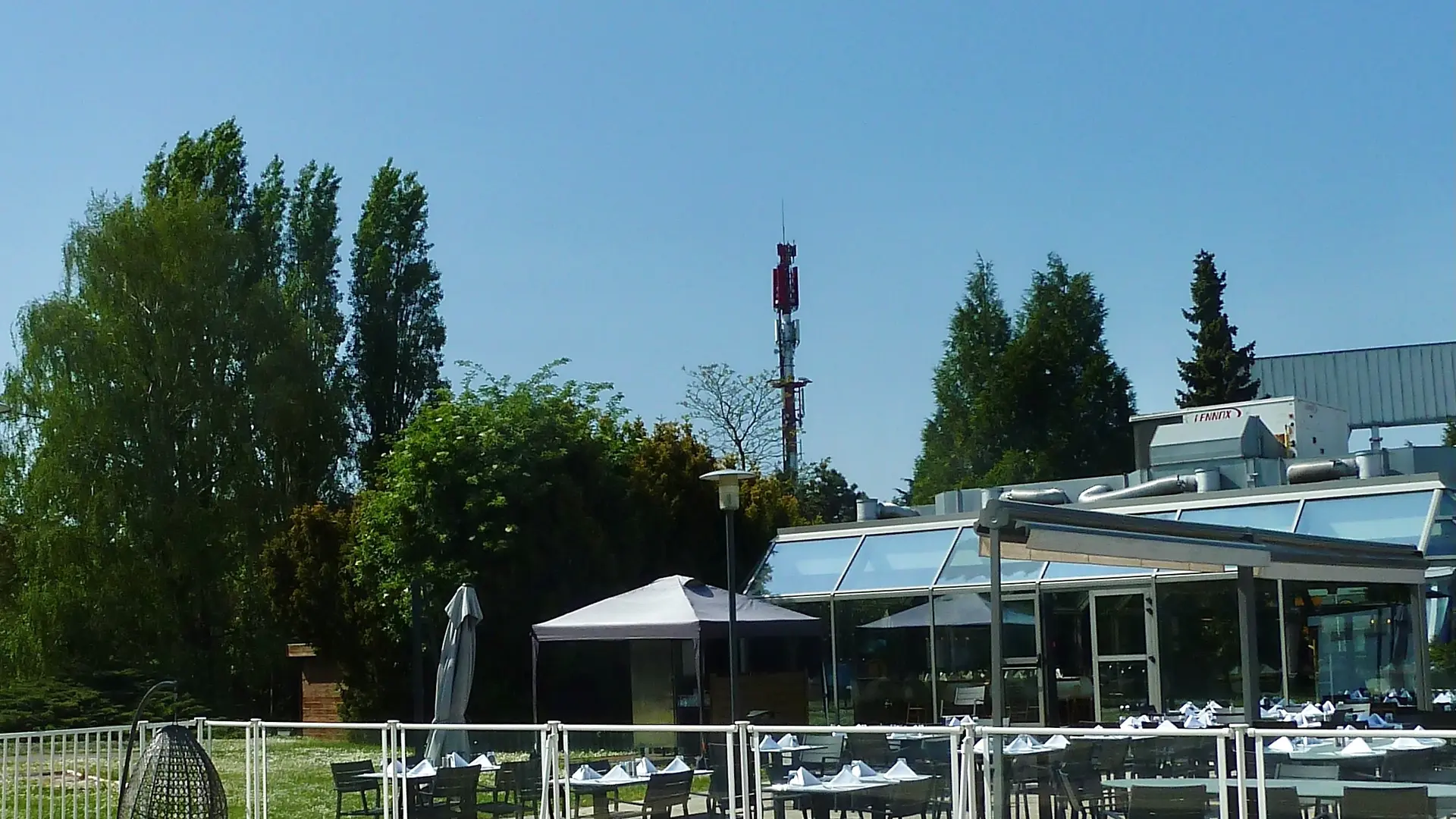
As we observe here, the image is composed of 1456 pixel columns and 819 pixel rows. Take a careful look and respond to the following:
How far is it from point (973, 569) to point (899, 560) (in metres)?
1.40

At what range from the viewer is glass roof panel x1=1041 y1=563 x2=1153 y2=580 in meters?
18.8

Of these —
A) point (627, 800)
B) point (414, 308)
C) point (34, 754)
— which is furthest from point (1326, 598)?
point (414, 308)

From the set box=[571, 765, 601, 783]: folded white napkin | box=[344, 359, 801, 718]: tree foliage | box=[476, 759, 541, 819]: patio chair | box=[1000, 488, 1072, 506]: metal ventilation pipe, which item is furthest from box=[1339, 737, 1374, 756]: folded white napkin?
box=[344, 359, 801, 718]: tree foliage

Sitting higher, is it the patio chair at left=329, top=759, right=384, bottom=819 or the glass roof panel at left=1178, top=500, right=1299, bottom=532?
the glass roof panel at left=1178, top=500, right=1299, bottom=532

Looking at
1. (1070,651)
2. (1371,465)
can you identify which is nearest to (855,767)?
(1070,651)

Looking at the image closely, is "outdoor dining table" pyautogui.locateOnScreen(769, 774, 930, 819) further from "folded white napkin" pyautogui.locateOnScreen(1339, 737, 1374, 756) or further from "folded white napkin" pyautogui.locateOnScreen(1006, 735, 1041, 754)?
"folded white napkin" pyautogui.locateOnScreen(1339, 737, 1374, 756)

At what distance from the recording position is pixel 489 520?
23.8m

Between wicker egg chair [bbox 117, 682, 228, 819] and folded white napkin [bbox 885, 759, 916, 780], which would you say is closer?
wicker egg chair [bbox 117, 682, 228, 819]

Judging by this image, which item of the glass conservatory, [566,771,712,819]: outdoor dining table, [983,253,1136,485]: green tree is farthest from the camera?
[983,253,1136,485]: green tree

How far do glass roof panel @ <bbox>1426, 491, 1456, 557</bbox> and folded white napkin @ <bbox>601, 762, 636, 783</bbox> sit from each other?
10870mm

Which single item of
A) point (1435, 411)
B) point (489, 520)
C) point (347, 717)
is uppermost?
point (1435, 411)

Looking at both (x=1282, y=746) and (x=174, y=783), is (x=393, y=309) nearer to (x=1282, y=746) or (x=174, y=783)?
(x=174, y=783)

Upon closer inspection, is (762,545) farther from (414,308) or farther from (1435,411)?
(1435,411)

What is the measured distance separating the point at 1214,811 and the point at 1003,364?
162ft
